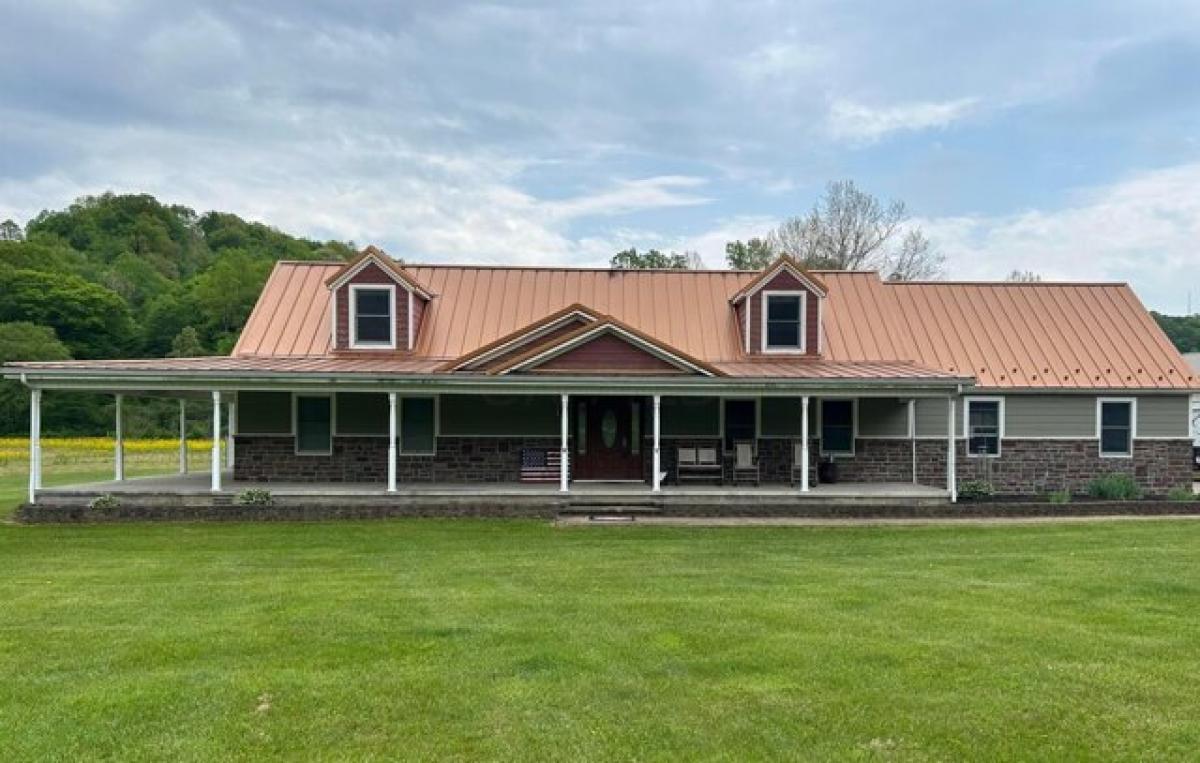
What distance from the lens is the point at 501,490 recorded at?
17.3m

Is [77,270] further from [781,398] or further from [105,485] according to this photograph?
[781,398]

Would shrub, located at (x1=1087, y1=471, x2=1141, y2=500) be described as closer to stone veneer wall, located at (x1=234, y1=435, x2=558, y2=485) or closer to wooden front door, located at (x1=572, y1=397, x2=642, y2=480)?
wooden front door, located at (x1=572, y1=397, x2=642, y2=480)

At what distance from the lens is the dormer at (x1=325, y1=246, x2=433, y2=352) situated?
19.8 m

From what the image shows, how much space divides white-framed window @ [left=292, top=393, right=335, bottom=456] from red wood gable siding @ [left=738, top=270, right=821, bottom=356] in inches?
359

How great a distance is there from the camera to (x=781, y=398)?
19.5 meters

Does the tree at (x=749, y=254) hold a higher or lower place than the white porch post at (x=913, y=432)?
higher

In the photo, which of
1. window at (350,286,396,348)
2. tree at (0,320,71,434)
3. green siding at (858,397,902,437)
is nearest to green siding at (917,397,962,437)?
green siding at (858,397,902,437)

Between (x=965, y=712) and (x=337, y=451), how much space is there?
15.6 m

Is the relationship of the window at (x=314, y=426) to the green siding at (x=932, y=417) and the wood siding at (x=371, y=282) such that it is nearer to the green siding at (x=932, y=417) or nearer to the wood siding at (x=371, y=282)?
the wood siding at (x=371, y=282)

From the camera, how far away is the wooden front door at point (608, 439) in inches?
765

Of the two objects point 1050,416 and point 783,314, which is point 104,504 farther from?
point 1050,416

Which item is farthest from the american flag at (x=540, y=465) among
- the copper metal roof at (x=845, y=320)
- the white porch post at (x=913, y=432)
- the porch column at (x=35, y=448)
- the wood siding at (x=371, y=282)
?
the porch column at (x=35, y=448)

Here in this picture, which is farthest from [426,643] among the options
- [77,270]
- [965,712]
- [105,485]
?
[77,270]

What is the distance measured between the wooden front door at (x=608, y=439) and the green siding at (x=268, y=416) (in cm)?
590
